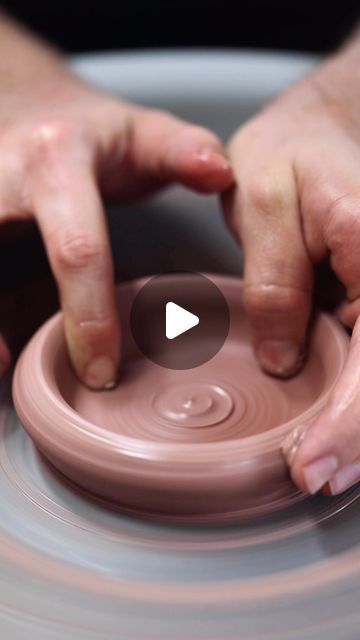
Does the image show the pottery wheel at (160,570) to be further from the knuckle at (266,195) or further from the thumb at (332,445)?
the knuckle at (266,195)

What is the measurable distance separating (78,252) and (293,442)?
331 millimetres

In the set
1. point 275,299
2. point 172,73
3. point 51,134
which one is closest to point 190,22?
point 172,73

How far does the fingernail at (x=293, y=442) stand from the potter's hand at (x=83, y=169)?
26 cm

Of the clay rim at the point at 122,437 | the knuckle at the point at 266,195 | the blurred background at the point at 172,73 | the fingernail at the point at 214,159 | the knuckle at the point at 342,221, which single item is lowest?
the blurred background at the point at 172,73

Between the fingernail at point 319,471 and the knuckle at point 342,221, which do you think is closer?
the fingernail at point 319,471

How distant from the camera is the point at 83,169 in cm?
95

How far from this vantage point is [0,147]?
1037mm

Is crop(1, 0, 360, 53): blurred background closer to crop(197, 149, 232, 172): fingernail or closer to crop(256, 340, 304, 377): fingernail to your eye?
crop(197, 149, 232, 172): fingernail

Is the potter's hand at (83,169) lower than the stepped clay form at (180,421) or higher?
higher

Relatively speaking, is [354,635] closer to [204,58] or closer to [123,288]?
[123,288]

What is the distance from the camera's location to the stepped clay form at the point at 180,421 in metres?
0.65

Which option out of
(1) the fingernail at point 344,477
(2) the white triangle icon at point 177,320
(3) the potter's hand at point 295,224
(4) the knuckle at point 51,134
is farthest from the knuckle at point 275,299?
(4) the knuckle at point 51,134
